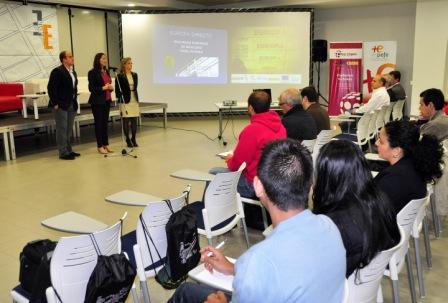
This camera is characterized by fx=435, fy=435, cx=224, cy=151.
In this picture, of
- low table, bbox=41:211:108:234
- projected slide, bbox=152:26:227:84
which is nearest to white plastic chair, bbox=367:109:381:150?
low table, bbox=41:211:108:234

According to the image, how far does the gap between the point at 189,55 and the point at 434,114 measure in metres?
7.07

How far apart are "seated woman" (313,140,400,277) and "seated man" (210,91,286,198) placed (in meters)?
1.45

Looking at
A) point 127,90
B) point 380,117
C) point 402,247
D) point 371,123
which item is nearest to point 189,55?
point 127,90

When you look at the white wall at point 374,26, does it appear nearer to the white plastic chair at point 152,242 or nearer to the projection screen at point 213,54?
the projection screen at point 213,54

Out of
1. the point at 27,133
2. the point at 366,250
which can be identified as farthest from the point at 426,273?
the point at 27,133

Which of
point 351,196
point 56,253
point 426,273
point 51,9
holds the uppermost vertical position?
point 51,9

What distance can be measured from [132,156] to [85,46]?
4497 mm

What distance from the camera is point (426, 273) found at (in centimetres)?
312

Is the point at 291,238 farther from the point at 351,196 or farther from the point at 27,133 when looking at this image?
the point at 27,133

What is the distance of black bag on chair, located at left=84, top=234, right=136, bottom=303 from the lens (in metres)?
1.85

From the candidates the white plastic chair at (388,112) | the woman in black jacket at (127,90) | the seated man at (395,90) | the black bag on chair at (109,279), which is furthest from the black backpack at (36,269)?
the seated man at (395,90)

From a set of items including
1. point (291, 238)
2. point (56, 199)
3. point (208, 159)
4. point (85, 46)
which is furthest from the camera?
point (85, 46)

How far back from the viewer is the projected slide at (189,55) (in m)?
10.5

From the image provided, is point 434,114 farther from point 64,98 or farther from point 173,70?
point 173,70
